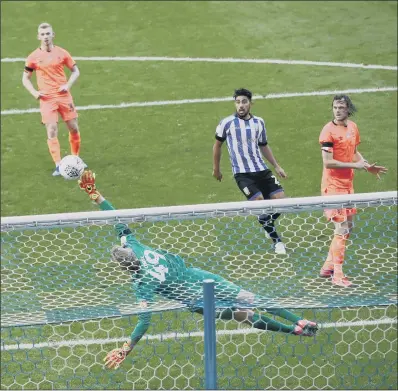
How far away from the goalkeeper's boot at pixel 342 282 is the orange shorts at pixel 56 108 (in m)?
4.98

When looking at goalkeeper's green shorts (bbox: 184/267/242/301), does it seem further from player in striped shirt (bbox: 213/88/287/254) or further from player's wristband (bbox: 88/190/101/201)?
player in striped shirt (bbox: 213/88/287/254)

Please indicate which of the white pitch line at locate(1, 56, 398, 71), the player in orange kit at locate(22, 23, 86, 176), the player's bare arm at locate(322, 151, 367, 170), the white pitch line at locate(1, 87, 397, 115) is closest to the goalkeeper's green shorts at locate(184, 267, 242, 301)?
the player's bare arm at locate(322, 151, 367, 170)

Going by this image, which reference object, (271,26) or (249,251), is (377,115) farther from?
(249,251)

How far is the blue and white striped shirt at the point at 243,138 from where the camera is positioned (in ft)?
38.5

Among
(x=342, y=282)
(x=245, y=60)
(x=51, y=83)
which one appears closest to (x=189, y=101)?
(x=245, y=60)

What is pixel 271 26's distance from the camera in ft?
58.7

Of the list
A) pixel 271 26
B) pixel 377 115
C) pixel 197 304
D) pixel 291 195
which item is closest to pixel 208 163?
pixel 291 195

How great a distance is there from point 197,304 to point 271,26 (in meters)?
10.1

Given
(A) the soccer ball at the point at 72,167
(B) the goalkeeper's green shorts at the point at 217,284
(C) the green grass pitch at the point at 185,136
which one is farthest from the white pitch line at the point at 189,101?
(B) the goalkeeper's green shorts at the point at 217,284

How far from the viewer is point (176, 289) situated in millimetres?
8695

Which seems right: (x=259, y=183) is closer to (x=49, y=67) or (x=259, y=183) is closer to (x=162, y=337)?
(x=162, y=337)

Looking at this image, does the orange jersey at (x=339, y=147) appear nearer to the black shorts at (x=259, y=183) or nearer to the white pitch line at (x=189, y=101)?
the black shorts at (x=259, y=183)

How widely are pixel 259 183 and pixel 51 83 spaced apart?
331 cm

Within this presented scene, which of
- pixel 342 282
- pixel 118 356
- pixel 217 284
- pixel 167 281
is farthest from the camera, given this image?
pixel 342 282
